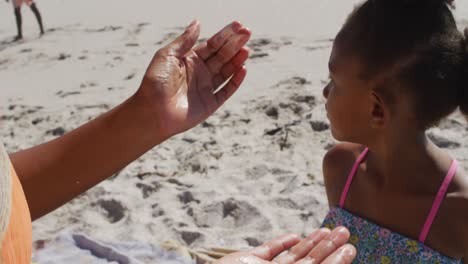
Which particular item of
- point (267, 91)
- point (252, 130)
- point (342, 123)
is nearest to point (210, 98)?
point (342, 123)

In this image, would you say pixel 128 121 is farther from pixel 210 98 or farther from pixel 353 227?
pixel 353 227

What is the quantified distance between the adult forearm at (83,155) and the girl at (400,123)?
0.55 meters

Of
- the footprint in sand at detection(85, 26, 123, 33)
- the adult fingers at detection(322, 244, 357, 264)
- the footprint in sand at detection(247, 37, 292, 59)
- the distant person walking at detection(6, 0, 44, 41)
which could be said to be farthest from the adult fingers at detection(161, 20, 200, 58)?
the distant person walking at detection(6, 0, 44, 41)

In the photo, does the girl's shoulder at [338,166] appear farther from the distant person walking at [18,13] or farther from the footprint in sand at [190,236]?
the distant person walking at [18,13]

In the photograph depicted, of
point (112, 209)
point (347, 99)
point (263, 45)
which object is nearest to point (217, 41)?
point (347, 99)

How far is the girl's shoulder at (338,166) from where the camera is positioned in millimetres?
2225

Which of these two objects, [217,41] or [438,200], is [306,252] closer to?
[438,200]

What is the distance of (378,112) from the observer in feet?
6.32

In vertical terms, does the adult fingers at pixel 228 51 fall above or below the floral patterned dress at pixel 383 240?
above

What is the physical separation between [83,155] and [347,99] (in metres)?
0.74

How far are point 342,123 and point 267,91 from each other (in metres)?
2.18

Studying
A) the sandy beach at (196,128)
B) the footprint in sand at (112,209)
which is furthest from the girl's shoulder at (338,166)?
the footprint in sand at (112,209)

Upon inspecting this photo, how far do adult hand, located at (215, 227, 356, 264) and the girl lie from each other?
0.30 metres

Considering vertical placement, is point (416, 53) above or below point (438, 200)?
above
